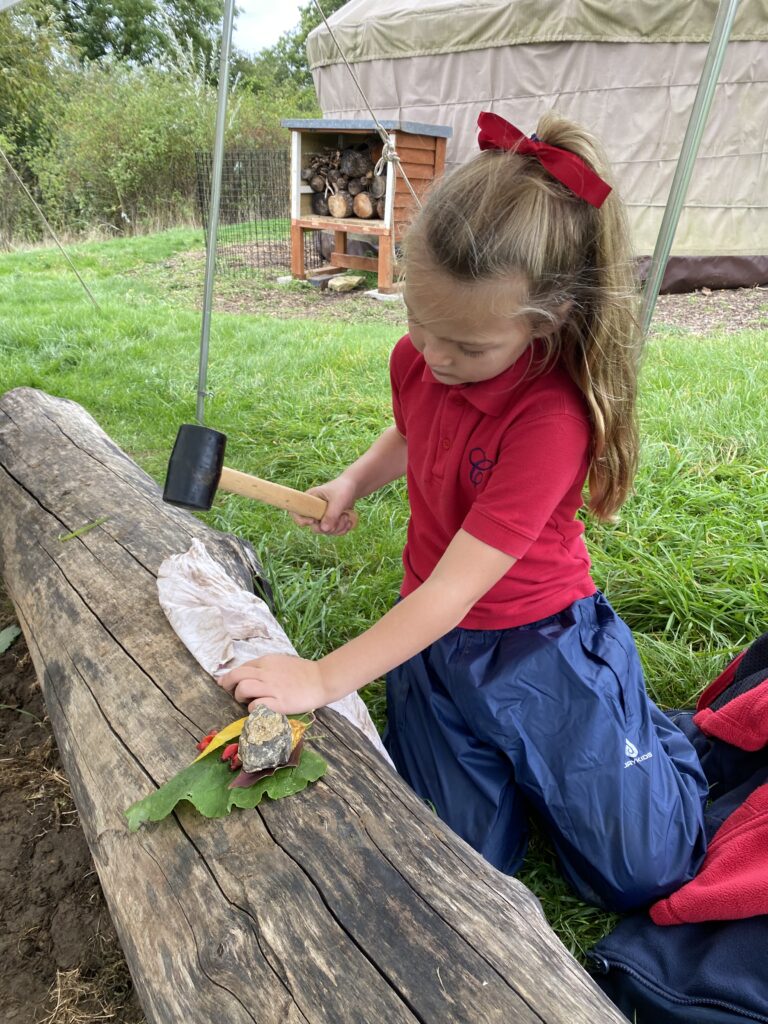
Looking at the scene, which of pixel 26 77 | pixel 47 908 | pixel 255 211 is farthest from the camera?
pixel 26 77

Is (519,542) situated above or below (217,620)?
above

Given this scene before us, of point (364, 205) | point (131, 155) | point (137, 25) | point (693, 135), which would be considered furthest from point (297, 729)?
point (137, 25)

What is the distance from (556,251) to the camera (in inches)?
51.4

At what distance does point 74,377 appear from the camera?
4777 mm

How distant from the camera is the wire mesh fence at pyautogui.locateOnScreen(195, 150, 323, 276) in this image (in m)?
9.96

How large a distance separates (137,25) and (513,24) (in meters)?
21.3

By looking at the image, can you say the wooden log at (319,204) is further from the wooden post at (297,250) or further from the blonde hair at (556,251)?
the blonde hair at (556,251)

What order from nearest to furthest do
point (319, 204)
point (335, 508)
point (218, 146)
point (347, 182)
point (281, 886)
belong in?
point (281, 886)
point (335, 508)
point (218, 146)
point (347, 182)
point (319, 204)

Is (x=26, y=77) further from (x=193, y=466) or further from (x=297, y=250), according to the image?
(x=193, y=466)

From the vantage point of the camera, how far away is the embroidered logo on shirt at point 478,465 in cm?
154

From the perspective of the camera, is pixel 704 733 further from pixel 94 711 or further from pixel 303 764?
pixel 94 711

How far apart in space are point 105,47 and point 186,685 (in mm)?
28526

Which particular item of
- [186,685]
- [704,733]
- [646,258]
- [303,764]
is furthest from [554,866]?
[646,258]

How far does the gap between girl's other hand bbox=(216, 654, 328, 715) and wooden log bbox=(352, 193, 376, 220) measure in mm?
7577
